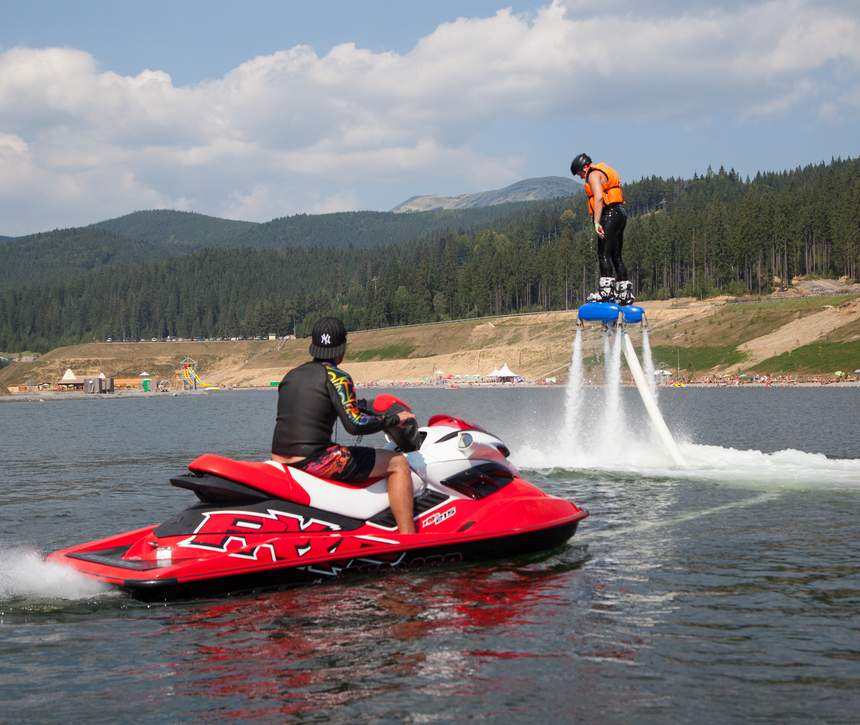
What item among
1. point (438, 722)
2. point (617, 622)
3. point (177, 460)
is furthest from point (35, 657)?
point (177, 460)

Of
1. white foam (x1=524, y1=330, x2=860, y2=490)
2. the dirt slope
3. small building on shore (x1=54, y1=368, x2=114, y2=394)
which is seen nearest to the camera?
white foam (x1=524, y1=330, x2=860, y2=490)

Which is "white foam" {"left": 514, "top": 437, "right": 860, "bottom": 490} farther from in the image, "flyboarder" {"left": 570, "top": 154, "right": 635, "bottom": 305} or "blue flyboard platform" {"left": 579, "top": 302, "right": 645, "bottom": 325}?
"flyboarder" {"left": 570, "top": 154, "right": 635, "bottom": 305}

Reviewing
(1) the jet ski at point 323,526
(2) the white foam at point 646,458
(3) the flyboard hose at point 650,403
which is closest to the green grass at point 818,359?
(2) the white foam at point 646,458

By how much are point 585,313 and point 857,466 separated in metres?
7.39

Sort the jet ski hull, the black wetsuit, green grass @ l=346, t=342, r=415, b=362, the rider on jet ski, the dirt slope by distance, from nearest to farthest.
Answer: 1. the jet ski hull
2. the rider on jet ski
3. the black wetsuit
4. the dirt slope
5. green grass @ l=346, t=342, r=415, b=362

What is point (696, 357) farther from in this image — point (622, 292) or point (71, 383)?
point (71, 383)

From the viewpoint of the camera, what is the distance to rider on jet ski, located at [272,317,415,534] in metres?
11.7

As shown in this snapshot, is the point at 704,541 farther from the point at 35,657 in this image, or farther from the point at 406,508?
the point at 35,657

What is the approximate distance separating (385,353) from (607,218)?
160 m

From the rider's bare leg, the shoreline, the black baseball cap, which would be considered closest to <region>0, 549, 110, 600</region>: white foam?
the rider's bare leg

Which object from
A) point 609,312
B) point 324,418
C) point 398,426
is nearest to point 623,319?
point 609,312

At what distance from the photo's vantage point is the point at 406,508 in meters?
12.3

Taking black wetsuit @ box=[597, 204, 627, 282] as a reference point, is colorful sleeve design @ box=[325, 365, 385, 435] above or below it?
below

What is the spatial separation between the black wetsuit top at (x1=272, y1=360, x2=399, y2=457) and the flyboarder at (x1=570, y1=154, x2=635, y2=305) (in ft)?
37.9
